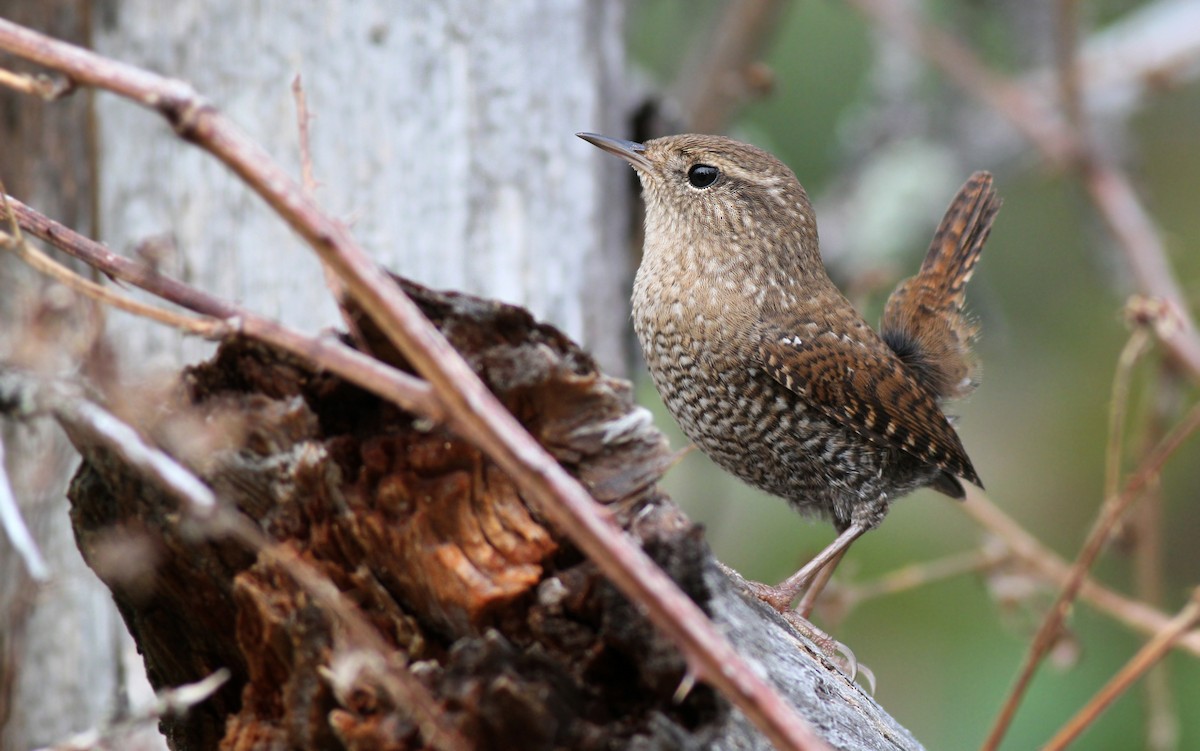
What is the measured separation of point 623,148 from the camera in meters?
3.08

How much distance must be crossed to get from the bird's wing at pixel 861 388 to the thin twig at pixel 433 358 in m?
1.68

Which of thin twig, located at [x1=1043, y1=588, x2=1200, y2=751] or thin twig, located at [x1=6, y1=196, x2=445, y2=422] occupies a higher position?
thin twig, located at [x1=6, y1=196, x2=445, y2=422]

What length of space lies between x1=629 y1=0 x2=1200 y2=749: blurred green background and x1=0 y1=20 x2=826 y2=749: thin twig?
2.10 metres

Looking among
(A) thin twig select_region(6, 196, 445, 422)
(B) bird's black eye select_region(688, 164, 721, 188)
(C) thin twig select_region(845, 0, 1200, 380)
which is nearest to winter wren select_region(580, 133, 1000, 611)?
(B) bird's black eye select_region(688, 164, 721, 188)

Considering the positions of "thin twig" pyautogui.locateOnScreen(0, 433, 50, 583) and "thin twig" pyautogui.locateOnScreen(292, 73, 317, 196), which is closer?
"thin twig" pyautogui.locateOnScreen(0, 433, 50, 583)

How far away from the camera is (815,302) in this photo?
3.12 meters

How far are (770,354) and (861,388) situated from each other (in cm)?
27

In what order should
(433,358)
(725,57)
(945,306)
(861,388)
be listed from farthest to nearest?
1. (725,57)
2. (945,306)
3. (861,388)
4. (433,358)

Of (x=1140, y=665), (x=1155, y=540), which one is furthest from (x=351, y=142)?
(x=1155, y=540)

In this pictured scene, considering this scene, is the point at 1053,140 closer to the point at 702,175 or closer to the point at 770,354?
the point at 702,175

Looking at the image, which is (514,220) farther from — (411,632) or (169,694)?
(169,694)

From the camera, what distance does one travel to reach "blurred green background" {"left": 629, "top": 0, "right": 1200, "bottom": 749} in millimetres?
4223

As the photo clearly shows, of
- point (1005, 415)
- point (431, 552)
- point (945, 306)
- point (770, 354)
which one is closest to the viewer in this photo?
point (431, 552)

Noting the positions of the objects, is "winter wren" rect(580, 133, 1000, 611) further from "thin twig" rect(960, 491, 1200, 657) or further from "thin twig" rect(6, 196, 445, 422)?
"thin twig" rect(6, 196, 445, 422)
